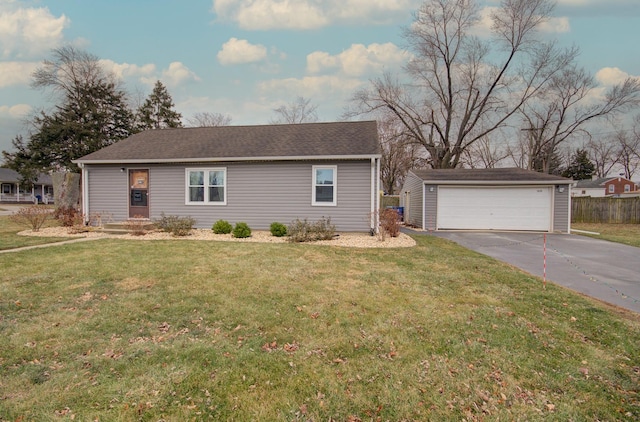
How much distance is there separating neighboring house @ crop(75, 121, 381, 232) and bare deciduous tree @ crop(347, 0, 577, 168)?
1593cm

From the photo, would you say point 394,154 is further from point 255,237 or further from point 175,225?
point 175,225

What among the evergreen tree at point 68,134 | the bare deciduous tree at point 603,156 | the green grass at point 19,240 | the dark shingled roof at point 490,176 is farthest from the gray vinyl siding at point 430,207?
the bare deciduous tree at point 603,156

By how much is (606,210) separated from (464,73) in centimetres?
1410

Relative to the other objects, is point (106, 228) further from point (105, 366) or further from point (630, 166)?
point (630, 166)

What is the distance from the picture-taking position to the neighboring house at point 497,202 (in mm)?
13758

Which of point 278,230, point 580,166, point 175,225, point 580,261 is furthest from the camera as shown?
point 580,166

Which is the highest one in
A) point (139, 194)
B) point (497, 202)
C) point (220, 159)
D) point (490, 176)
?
point (220, 159)

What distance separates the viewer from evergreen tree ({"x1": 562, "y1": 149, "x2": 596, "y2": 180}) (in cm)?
4144

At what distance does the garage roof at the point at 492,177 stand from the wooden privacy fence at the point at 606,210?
26.9ft

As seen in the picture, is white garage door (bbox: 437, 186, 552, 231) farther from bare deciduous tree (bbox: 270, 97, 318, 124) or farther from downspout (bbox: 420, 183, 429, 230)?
bare deciduous tree (bbox: 270, 97, 318, 124)

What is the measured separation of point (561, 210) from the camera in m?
13.8

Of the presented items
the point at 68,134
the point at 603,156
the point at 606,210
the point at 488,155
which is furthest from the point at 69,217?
the point at 603,156

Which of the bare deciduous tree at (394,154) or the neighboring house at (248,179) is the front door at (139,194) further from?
the bare deciduous tree at (394,154)

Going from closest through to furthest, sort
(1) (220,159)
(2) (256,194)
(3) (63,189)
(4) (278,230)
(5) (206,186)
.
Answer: (4) (278,230) < (1) (220,159) < (2) (256,194) < (5) (206,186) < (3) (63,189)
